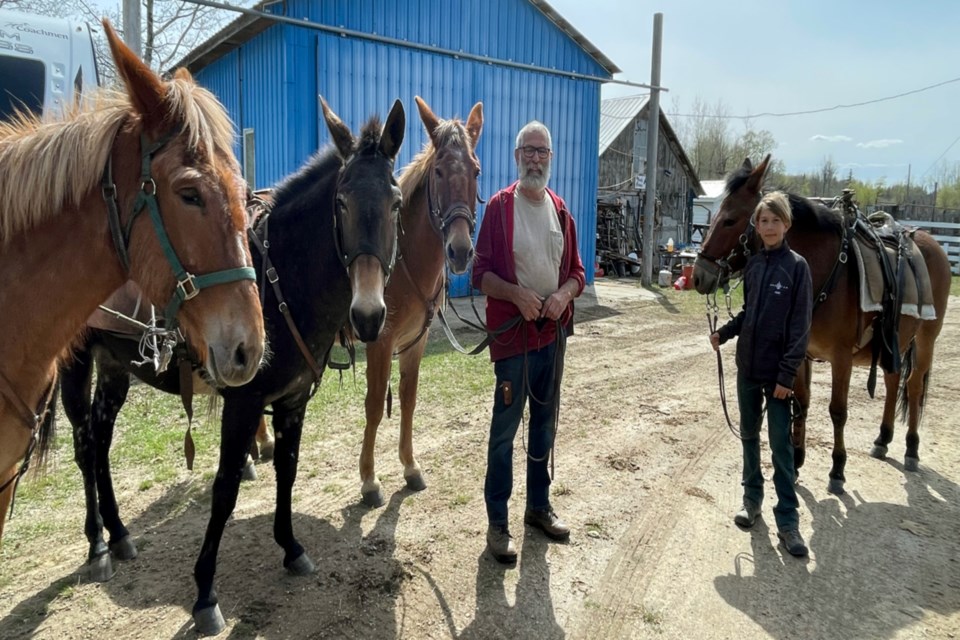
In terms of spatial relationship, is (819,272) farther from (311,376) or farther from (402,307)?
(311,376)

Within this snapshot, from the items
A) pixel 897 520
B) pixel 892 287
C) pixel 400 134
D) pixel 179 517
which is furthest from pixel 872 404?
pixel 179 517

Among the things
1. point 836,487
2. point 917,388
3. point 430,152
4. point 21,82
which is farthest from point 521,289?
point 21,82

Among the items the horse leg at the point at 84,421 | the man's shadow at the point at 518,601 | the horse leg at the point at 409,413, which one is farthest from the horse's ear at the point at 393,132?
the man's shadow at the point at 518,601

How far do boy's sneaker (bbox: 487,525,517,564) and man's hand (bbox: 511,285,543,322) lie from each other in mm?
1148

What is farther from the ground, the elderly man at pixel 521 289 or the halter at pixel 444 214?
the halter at pixel 444 214

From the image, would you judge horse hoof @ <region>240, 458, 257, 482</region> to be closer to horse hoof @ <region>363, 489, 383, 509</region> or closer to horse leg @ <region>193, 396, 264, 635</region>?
horse hoof @ <region>363, 489, 383, 509</region>

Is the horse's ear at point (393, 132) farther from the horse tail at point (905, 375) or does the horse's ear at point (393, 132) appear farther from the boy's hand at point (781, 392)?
the horse tail at point (905, 375)

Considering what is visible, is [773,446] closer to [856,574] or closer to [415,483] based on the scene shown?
[856,574]

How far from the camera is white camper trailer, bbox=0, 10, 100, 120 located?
543 centimetres

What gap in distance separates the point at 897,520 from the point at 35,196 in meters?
4.61

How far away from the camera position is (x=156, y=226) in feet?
5.21

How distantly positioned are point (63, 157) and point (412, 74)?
9.84m

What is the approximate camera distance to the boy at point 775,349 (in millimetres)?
3217

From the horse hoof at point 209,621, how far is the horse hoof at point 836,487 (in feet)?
12.5
